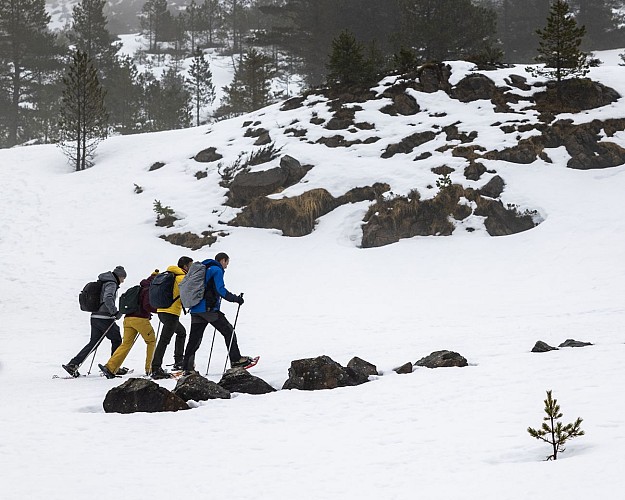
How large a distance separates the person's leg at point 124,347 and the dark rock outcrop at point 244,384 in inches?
86.5

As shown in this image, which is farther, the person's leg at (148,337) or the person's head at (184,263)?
the person's head at (184,263)

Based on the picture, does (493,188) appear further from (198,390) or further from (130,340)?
(198,390)

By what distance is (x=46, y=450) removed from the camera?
504 cm

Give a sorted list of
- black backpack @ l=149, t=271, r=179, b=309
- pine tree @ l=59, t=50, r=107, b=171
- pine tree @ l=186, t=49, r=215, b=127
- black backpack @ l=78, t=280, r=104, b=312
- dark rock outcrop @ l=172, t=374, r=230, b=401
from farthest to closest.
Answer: pine tree @ l=186, t=49, r=215, b=127 < pine tree @ l=59, t=50, r=107, b=171 < black backpack @ l=78, t=280, r=104, b=312 < black backpack @ l=149, t=271, r=179, b=309 < dark rock outcrop @ l=172, t=374, r=230, b=401

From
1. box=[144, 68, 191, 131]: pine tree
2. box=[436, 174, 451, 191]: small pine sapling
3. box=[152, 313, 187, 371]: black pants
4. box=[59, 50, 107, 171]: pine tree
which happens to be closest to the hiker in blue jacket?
box=[152, 313, 187, 371]: black pants

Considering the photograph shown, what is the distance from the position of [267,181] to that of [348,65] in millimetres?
8425

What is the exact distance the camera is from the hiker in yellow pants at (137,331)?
8.87 m

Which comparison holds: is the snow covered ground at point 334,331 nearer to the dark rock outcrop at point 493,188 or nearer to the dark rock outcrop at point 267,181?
the dark rock outcrop at point 493,188

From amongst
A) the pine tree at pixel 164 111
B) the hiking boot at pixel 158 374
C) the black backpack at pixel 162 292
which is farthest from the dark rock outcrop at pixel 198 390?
the pine tree at pixel 164 111

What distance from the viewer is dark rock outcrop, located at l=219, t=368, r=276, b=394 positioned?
7.43m

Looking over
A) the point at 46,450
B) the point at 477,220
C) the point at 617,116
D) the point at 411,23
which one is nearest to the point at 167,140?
the point at 411,23

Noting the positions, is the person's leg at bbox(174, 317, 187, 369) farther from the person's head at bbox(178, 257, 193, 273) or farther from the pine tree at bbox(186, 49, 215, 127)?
the pine tree at bbox(186, 49, 215, 127)

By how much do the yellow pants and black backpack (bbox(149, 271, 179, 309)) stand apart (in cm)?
54

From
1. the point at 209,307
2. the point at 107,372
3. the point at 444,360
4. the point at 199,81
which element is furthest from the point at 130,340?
the point at 199,81
